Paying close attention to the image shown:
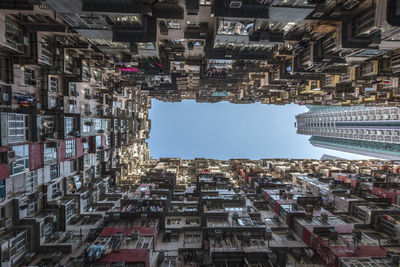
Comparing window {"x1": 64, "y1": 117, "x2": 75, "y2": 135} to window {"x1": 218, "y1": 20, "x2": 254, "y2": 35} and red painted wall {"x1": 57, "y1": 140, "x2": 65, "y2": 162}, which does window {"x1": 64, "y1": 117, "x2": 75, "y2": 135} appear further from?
window {"x1": 218, "y1": 20, "x2": 254, "y2": 35}

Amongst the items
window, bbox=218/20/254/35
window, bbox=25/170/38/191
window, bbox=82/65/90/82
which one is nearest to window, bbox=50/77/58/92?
window, bbox=82/65/90/82

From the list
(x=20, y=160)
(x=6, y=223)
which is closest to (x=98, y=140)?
(x=20, y=160)

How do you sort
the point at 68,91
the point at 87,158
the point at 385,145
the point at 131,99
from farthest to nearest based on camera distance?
the point at 385,145, the point at 131,99, the point at 87,158, the point at 68,91

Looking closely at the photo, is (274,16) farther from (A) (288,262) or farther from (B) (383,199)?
(B) (383,199)

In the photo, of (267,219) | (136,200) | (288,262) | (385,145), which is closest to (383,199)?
(267,219)

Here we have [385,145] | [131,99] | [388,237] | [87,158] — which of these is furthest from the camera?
[385,145]

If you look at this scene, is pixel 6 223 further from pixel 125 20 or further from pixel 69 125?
pixel 125 20
